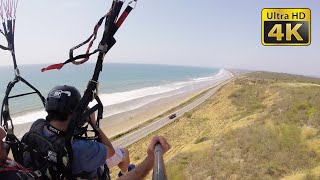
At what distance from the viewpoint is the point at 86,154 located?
8.41 ft

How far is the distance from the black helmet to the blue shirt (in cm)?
20

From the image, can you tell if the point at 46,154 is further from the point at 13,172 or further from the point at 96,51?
the point at 96,51

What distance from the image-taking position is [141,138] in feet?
112

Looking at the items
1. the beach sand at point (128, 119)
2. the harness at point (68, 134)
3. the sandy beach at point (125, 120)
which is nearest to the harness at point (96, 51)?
the harness at point (68, 134)

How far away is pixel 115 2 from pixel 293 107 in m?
21.6

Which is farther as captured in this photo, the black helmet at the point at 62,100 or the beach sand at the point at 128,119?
the beach sand at the point at 128,119

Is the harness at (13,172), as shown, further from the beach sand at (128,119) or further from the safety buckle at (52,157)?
the beach sand at (128,119)

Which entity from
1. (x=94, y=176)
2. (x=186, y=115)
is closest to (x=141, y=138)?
(x=186, y=115)

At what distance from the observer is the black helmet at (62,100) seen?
8.77ft

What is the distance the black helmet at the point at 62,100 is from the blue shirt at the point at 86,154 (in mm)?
195

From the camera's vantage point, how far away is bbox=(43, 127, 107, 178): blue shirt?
255cm

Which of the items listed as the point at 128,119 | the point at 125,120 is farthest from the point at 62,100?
the point at 128,119

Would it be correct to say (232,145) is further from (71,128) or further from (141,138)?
(141,138)

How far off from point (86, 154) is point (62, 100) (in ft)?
1.55
